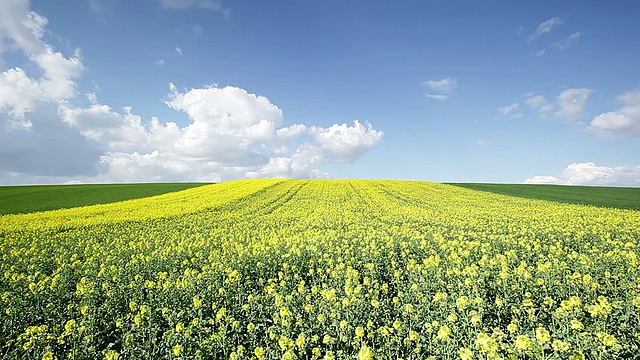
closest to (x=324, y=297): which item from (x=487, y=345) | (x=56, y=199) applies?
(x=487, y=345)

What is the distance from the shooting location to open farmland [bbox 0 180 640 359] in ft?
19.5

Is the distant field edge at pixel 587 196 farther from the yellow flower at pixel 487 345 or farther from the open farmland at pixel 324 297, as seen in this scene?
the yellow flower at pixel 487 345

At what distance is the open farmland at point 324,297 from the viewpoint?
19.5 feet

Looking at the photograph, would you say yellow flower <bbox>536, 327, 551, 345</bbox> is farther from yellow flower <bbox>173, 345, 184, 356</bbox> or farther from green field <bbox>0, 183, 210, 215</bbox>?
green field <bbox>0, 183, 210, 215</bbox>

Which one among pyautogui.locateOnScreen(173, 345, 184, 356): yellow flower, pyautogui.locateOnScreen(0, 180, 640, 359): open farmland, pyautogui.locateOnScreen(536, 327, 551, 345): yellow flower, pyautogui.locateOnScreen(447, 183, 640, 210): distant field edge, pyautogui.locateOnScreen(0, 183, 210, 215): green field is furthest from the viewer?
pyautogui.locateOnScreen(447, 183, 640, 210): distant field edge

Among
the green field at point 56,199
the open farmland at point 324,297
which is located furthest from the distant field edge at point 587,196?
the green field at point 56,199

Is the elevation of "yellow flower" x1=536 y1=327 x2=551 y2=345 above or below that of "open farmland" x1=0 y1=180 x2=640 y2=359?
above

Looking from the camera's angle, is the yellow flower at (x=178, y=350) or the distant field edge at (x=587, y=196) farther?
the distant field edge at (x=587, y=196)

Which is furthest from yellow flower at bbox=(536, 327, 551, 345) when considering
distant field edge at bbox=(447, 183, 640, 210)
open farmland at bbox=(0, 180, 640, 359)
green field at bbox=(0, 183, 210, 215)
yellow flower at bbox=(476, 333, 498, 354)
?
green field at bbox=(0, 183, 210, 215)

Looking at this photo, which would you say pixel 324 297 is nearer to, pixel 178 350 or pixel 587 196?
pixel 178 350

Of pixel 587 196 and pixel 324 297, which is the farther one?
pixel 587 196

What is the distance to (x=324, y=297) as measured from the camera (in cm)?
761

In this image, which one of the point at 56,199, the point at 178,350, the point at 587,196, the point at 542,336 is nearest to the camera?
the point at 542,336

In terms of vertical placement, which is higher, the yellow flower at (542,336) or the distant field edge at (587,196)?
the distant field edge at (587,196)
